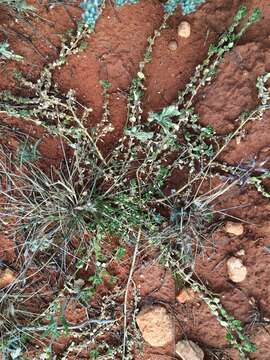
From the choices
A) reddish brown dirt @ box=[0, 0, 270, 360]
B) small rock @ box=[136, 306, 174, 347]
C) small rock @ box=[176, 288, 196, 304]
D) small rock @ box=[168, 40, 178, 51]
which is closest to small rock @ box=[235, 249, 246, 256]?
reddish brown dirt @ box=[0, 0, 270, 360]

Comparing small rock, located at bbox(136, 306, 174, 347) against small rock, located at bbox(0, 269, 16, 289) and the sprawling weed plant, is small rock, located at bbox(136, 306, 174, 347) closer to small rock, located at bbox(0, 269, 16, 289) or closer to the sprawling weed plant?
small rock, located at bbox(0, 269, 16, 289)

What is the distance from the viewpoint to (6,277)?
2.86 m

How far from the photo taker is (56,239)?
2830 mm

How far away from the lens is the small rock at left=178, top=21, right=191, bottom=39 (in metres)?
2.76

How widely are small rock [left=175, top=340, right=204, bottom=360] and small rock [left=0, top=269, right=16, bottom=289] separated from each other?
0.93 metres

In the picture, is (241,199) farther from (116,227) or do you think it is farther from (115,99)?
(115,99)

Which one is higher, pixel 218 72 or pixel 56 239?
pixel 218 72

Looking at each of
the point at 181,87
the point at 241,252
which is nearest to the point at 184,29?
the point at 181,87

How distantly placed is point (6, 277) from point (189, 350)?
102cm

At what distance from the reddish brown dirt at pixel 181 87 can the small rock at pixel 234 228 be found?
0.03m

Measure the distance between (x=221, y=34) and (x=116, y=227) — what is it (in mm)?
1104

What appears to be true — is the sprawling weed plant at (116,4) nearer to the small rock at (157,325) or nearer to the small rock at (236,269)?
the small rock at (236,269)

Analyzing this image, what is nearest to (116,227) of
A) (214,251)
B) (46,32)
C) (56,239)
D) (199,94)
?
(56,239)

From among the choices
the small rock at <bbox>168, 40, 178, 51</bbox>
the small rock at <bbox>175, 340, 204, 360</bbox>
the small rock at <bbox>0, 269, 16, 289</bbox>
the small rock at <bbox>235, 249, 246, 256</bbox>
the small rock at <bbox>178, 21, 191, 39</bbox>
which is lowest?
the small rock at <bbox>175, 340, 204, 360</bbox>
